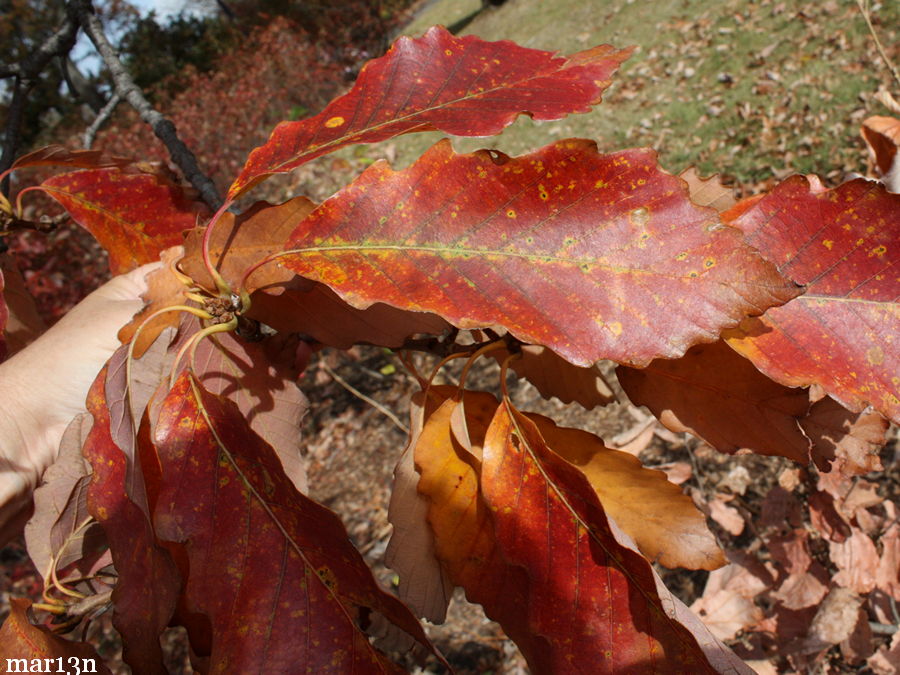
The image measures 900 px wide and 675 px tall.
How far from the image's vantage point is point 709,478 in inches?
96.6

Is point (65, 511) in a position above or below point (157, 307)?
below

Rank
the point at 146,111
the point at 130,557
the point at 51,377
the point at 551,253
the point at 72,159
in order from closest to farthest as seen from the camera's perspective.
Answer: the point at 551,253
the point at 130,557
the point at 72,159
the point at 51,377
the point at 146,111

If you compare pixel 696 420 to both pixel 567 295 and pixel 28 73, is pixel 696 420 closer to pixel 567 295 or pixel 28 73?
pixel 567 295

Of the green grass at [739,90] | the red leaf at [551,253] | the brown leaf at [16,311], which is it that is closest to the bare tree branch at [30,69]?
the brown leaf at [16,311]

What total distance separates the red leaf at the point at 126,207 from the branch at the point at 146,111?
0.41ft

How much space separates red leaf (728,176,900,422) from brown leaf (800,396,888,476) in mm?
154

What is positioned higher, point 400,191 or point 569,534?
point 400,191

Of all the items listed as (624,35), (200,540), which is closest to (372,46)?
(624,35)

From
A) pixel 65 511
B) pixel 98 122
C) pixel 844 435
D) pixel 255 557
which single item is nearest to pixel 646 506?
pixel 844 435

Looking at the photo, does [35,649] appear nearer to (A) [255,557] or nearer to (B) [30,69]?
(A) [255,557]

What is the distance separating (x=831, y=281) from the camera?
614 mm

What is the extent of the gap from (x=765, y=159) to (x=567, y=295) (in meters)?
3.83

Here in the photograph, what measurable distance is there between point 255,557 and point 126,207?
74cm

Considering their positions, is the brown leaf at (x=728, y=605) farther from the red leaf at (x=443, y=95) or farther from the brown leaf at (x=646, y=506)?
the red leaf at (x=443, y=95)
